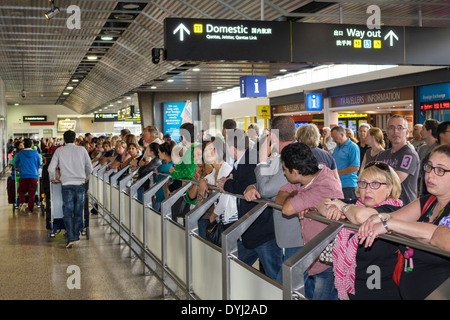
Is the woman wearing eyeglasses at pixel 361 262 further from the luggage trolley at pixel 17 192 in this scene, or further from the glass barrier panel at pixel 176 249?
the luggage trolley at pixel 17 192

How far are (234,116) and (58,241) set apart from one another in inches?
986

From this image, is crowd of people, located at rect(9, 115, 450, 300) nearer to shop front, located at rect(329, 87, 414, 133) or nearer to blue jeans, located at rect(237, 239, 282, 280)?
blue jeans, located at rect(237, 239, 282, 280)

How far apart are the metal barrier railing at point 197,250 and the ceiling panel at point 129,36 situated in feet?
13.8

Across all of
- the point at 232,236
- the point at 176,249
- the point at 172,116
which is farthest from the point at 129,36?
the point at 172,116

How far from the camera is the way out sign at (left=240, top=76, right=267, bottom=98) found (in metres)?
16.3

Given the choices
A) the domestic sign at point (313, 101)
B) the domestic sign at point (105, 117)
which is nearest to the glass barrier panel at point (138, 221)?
the domestic sign at point (313, 101)

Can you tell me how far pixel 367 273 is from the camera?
2814 mm

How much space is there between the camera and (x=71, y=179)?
8688 millimetres

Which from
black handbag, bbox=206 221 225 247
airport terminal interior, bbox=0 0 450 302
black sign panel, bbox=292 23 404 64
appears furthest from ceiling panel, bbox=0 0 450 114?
black handbag, bbox=206 221 225 247

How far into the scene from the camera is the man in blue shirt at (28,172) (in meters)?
12.6

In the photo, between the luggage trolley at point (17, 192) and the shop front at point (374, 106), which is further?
the shop front at point (374, 106)

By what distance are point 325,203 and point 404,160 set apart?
9.59 feet

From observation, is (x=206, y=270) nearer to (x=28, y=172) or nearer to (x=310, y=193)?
(x=310, y=193)

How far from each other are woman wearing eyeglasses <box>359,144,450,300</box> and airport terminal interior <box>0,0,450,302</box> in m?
0.08
